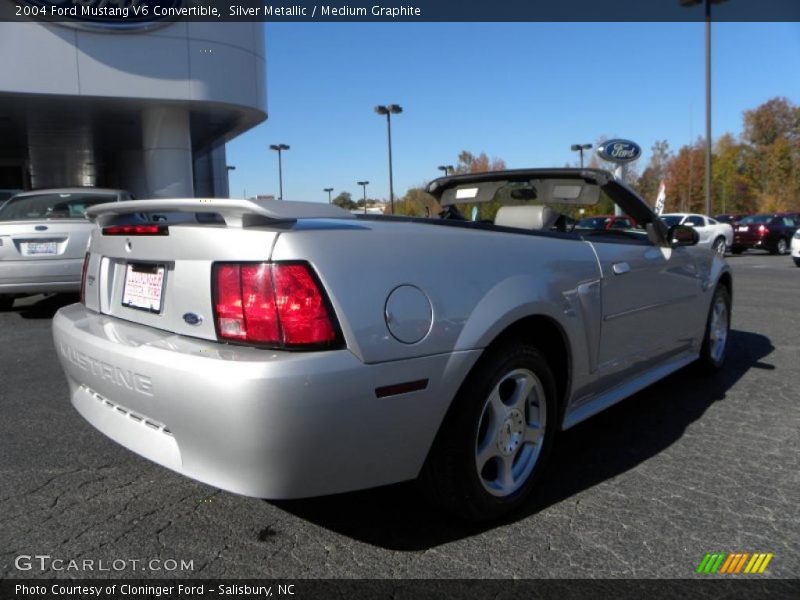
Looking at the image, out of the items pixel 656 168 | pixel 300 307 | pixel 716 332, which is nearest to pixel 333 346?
pixel 300 307

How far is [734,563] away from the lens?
2.24 metres

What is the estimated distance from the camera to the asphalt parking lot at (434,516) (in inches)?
88.1

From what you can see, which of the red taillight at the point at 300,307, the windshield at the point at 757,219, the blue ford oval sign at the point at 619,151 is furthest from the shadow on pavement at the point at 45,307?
the windshield at the point at 757,219

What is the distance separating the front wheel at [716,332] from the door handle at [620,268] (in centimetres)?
153

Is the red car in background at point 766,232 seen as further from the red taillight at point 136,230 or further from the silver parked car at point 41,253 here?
the red taillight at point 136,230

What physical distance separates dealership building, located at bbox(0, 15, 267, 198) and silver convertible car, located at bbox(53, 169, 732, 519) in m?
15.4

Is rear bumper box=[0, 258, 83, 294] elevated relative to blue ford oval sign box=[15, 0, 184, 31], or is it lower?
lower

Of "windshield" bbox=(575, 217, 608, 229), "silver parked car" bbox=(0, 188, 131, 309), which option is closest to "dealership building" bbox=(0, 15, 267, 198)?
"windshield" bbox=(575, 217, 608, 229)

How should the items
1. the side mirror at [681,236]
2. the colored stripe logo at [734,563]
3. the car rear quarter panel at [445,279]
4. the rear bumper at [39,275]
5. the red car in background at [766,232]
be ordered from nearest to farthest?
the car rear quarter panel at [445,279] → the colored stripe logo at [734,563] → the side mirror at [681,236] → the rear bumper at [39,275] → the red car in background at [766,232]

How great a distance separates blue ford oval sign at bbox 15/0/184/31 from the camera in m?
15.2

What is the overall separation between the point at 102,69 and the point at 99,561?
1669cm

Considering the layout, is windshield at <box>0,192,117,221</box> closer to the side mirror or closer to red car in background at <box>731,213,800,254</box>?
the side mirror

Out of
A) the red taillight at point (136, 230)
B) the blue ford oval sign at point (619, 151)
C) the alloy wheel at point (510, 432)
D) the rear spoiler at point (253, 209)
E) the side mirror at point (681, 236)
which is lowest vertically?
the alloy wheel at point (510, 432)
